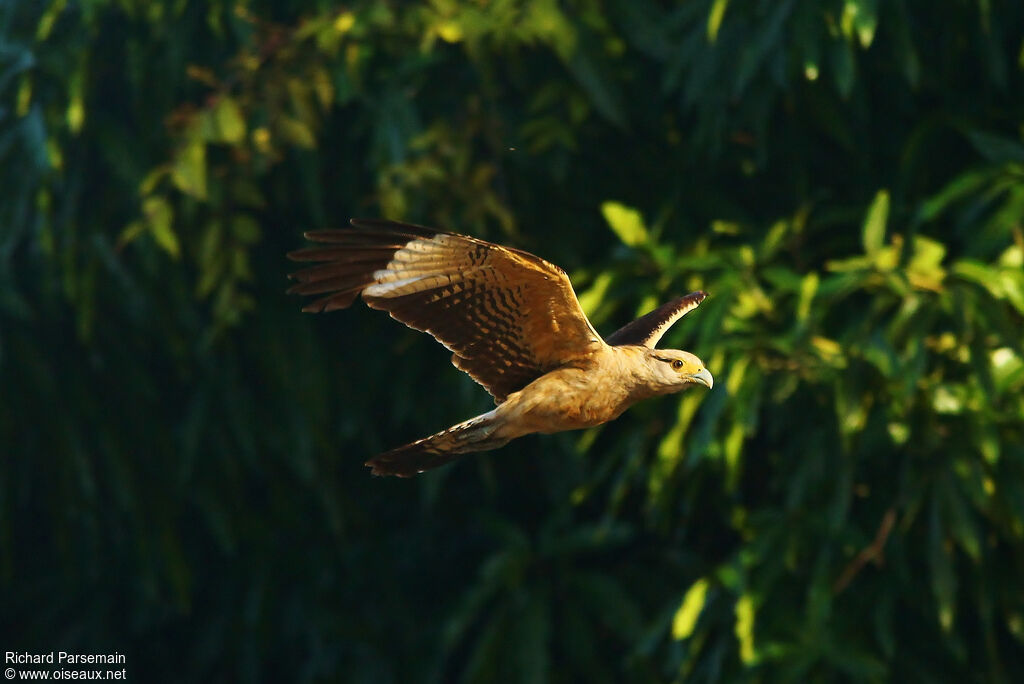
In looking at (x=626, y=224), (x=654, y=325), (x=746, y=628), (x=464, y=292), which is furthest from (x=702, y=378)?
(x=746, y=628)

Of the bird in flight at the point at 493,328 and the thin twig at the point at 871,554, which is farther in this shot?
the thin twig at the point at 871,554

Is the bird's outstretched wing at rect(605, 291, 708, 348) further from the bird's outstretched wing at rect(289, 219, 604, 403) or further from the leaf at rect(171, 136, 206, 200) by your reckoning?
the leaf at rect(171, 136, 206, 200)

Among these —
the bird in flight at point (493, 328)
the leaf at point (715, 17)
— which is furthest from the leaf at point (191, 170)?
the bird in flight at point (493, 328)

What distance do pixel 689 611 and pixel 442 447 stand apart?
Result: 7.93 feet

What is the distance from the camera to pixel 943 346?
236 inches

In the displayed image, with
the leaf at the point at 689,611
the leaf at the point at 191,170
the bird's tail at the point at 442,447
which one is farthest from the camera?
the leaf at the point at 191,170

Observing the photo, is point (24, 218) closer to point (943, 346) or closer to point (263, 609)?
point (263, 609)

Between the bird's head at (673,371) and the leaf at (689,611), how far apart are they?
2.08 metres

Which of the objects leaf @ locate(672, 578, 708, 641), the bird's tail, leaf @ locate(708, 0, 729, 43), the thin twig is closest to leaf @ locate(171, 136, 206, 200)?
leaf @ locate(708, 0, 729, 43)

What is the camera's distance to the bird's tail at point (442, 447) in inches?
163

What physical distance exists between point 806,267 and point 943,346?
3.12 feet

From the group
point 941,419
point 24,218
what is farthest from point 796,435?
point 24,218

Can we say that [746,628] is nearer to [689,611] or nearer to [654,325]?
[689,611]

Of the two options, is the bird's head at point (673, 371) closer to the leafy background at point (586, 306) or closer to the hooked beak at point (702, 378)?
the hooked beak at point (702, 378)
